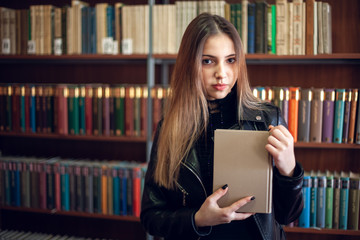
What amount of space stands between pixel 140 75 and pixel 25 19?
766 mm

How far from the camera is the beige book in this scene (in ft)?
2.67

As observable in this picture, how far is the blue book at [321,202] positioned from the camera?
1.70 metres

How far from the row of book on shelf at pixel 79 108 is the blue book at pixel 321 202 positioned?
36.7 inches

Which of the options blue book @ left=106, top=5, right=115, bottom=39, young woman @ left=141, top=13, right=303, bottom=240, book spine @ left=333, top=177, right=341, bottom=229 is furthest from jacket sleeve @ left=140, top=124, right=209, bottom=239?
book spine @ left=333, top=177, right=341, bottom=229

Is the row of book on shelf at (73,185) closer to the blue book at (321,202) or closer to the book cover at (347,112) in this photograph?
the blue book at (321,202)

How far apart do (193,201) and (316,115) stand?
1.03 metres

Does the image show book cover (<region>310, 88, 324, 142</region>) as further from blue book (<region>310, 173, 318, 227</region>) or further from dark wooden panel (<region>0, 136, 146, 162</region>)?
dark wooden panel (<region>0, 136, 146, 162</region>)

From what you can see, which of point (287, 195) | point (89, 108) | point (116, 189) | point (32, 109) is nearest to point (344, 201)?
point (287, 195)

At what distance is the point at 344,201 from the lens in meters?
1.68

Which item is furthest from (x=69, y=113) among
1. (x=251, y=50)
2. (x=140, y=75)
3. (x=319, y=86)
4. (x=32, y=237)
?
(x=319, y=86)

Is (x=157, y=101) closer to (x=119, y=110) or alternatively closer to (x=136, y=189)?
(x=119, y=110)

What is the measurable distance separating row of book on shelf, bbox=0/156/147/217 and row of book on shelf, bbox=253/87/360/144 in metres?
0.88

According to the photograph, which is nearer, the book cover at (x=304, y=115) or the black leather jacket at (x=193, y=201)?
the black leather jacket at (x=193, y=201)

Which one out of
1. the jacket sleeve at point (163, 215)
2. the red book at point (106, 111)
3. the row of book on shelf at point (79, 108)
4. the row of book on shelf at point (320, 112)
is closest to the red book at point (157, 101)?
the row of book on shelf at point (79, 108)
